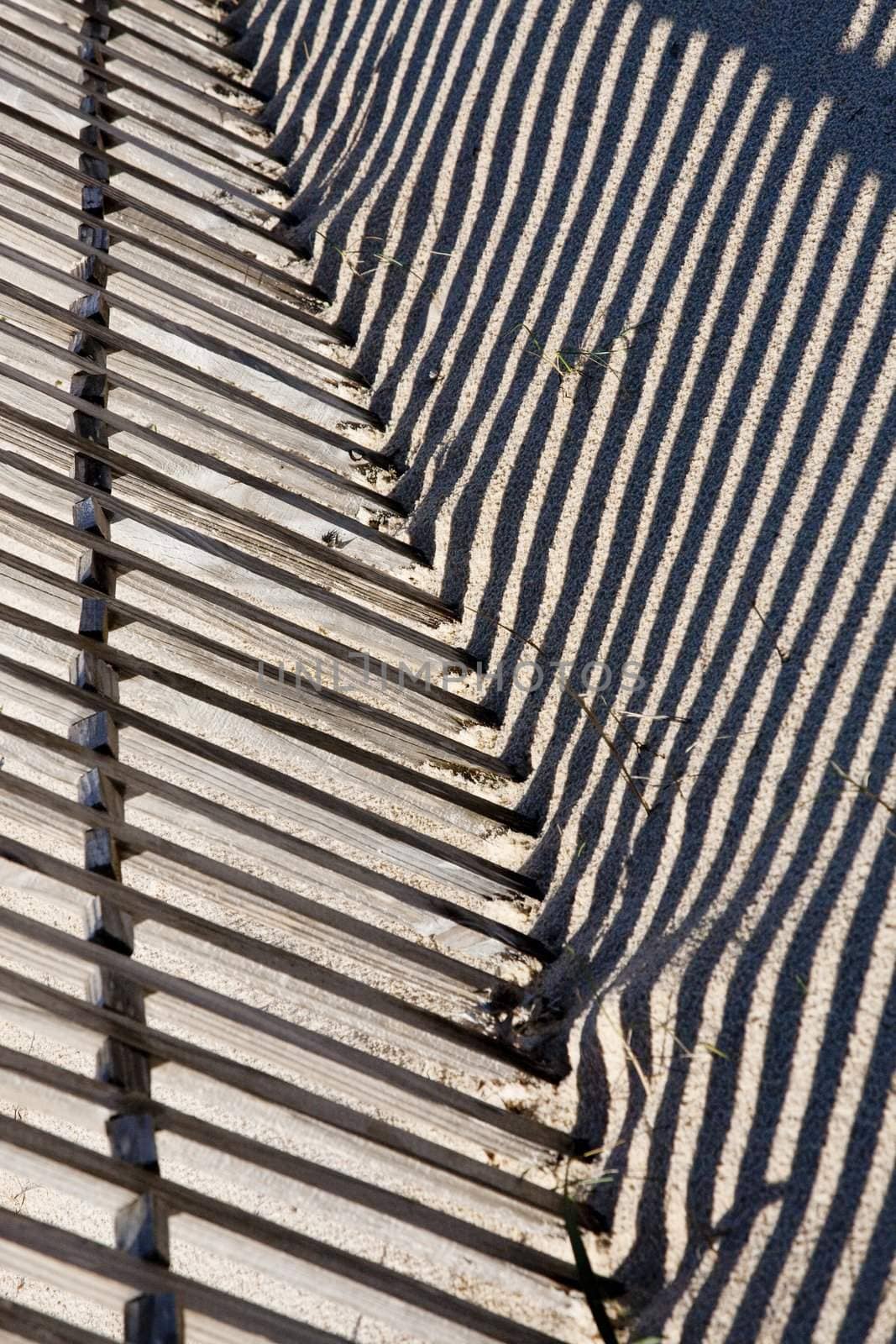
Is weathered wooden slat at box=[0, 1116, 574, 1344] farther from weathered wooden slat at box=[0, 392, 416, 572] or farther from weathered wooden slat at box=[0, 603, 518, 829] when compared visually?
weathered wooden slat at box=[0, 392, 416, 572]

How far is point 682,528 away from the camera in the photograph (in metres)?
1.67

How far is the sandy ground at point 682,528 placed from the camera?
4.30 feet

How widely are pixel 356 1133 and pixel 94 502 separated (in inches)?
35.9

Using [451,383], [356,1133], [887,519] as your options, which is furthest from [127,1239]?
[451,383]

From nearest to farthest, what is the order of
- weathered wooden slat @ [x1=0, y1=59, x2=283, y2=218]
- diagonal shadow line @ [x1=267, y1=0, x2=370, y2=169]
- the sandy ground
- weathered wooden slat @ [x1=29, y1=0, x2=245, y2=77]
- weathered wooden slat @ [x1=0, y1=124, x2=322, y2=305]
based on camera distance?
the sandy ground < weathered wooden slat @ [x1=0, y1=124, x2=322, y2=305] < weathered wooden slat @ [x1=0, y1=59, x2=283, y2=218] < weathered wooden slat @ [x1=29, y1=0, x2=245, y2=77] < diagonal shadow line @ [x1=267, y1=0, x2=370, y2=169]

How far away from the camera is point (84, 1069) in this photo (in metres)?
1.36

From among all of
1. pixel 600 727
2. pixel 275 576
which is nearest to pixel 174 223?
pixel 275 576

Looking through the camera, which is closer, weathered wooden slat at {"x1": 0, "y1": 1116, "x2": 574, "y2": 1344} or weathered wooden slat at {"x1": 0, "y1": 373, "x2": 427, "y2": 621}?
weathered wooden slat at {"x1": 0, "y1": 1116, "x2": 574, "y2": 1344}

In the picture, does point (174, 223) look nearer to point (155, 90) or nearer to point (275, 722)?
point (155, 90)

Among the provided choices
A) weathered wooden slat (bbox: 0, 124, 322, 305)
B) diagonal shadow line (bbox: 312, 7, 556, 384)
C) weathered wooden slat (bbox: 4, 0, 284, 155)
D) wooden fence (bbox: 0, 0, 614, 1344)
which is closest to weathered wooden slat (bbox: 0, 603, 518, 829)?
wooden fence (bbox: 0, 0, 614, 1344)

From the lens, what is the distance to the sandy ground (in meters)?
1.31

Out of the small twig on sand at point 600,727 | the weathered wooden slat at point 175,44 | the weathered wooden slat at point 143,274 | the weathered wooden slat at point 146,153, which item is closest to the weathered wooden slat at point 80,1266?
the small twig on sand at point 600,727

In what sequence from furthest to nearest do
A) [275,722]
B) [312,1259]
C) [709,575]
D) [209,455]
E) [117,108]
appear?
[117,108]
[209,455]
[709,575]
[275,722]
[312,1259]

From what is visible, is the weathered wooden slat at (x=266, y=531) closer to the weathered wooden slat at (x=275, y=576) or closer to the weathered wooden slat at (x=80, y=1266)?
the weathered wooden slat at (x=275, y=576)
